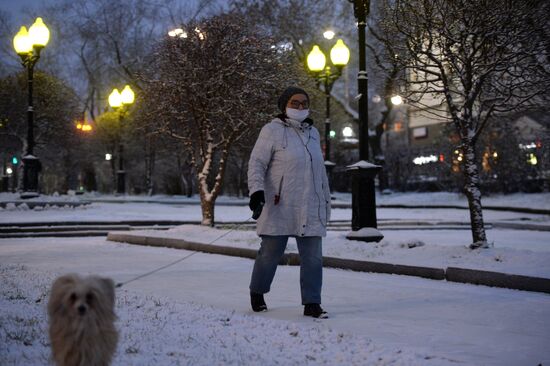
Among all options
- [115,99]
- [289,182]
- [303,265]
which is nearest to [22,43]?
[115,99]

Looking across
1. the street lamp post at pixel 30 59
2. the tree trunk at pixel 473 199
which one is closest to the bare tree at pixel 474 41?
the tree trunk at pixel 473 199

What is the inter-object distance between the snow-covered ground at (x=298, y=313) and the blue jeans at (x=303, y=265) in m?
0.26

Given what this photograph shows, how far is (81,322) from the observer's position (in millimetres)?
3104

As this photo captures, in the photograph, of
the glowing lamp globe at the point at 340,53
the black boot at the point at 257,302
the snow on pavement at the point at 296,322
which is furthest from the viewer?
the glowing lamp globe at the point at 340,53

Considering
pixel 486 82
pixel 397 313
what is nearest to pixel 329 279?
pixel 397 313

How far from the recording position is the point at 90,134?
137 ft

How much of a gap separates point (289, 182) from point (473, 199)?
4635mm

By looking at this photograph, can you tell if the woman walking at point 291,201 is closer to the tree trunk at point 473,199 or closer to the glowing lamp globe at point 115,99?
the tree trunk at point 473,199

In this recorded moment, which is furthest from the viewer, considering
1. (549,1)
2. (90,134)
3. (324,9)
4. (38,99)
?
(90,134)

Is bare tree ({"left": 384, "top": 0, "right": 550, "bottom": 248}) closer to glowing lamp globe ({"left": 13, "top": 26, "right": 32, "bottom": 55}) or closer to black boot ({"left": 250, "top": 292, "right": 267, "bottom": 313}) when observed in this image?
black boot ({"left": 250, "top": 292, "right": 267, "bottom": 313})

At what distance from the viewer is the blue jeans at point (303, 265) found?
5738mm

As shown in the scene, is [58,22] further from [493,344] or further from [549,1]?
[493,344]

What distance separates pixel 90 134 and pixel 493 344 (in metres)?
39.8

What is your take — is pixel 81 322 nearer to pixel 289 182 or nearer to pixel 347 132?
pixel 289 182
